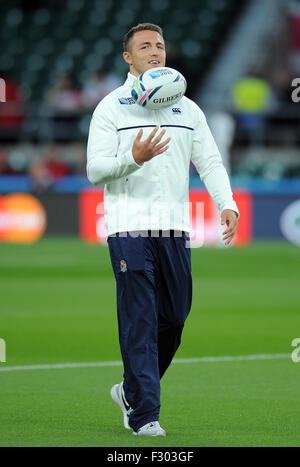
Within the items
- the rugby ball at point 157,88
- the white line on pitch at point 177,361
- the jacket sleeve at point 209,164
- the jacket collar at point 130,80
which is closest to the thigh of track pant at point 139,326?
the jacket sleeve at point 209,164

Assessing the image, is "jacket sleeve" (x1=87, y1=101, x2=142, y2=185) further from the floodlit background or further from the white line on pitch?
the white line on pitch

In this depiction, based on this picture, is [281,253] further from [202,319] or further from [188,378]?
[188,378]

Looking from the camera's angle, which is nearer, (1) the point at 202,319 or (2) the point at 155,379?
(2) the point at 155,379

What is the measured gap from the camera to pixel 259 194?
824 inches

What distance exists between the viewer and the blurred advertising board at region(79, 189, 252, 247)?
2034 centimetres

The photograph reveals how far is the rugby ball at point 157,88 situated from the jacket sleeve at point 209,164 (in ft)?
0.98

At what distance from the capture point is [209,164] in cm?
618

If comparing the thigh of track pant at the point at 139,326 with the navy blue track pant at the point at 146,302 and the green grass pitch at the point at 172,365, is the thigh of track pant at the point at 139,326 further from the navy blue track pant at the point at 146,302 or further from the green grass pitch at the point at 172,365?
the green grass pitch at the point at 172,365

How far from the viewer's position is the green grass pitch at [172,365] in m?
5.93

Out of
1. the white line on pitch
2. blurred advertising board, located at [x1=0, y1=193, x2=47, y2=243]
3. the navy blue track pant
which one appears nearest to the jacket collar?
the navy blue track pant

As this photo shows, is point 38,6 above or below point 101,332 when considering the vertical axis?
above
